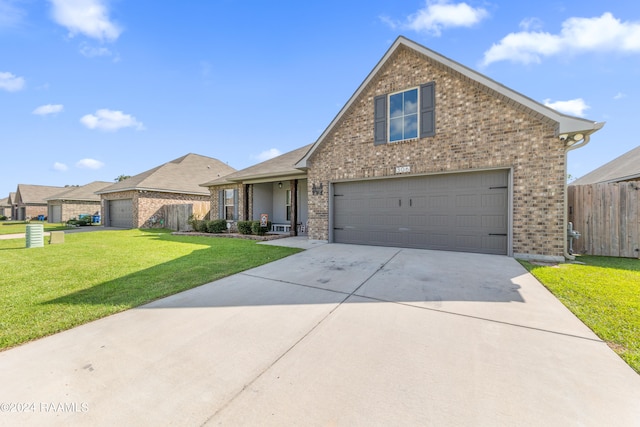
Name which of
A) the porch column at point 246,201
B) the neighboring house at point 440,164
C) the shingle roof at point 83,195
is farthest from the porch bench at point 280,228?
the shingle roof at point 83,195

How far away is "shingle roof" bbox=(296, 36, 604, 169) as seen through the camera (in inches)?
239

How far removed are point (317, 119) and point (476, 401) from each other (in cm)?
1565

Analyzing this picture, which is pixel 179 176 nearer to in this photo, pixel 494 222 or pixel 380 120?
pixel 380 120

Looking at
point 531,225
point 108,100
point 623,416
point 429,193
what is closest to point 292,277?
point 623,416

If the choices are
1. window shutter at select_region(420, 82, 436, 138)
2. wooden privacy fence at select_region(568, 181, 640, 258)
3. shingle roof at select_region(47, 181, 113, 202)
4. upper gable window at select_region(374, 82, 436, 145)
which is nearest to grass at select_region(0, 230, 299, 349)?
upper gable window at select_region(374, 82, 436, 145)

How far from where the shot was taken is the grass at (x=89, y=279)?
3322 millimetres

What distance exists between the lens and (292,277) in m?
5.16

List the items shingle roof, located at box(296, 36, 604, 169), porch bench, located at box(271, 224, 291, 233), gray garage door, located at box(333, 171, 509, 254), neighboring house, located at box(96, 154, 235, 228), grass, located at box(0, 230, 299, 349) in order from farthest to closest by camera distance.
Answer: neighboring house, located at box(96, 154, 235, 228)
porch bench, located at box(271, 224, 291, 233)
gray garage door, located at box(333, 171, 509, 254)
shingle roof, located at box(296, 36, 604, 169)
grass, located at box(0, 230, 299, 349)

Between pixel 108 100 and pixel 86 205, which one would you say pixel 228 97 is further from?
pixel 86 205

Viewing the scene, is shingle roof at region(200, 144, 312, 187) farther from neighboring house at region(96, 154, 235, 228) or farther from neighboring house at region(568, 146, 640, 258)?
neighboring house at region(568, 146, 640, 258)

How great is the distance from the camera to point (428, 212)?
26.4 feet

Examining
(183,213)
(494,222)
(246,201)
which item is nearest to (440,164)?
(494,222)

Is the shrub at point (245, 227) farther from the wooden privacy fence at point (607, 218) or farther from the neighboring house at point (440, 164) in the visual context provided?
the wooden privacy fence at point (607, 218)

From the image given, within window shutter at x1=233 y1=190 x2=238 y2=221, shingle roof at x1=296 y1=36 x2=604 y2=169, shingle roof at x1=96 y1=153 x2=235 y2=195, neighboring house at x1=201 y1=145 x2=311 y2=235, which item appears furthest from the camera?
shingle roof at x1=96 y1=153 x2=235 y2=195
